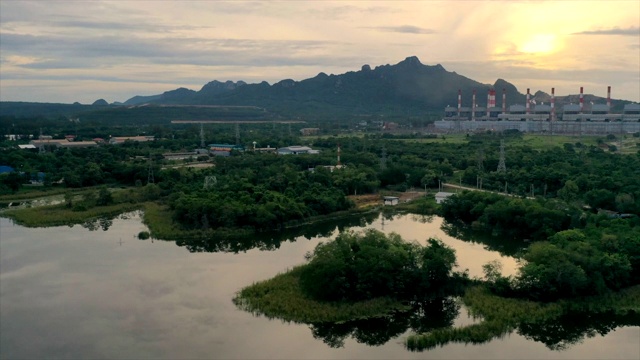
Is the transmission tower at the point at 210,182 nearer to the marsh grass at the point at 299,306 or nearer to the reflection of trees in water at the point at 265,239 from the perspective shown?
the reflection of trees in water at the point at 265,239

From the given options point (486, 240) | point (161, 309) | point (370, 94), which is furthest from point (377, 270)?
point (370, 94)

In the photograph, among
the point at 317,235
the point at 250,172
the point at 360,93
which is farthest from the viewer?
the point at 360,93

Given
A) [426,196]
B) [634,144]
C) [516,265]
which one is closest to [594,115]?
[634,144]

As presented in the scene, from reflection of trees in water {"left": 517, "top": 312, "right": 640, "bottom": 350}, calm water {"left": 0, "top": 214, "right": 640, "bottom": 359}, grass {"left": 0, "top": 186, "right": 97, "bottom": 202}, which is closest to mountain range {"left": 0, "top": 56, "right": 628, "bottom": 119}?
grass {"left": 0, "top": 186, "right": 97, "bottom": 202}

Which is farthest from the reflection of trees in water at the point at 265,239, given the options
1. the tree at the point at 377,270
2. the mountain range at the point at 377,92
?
the mountain range at the point at 377,92

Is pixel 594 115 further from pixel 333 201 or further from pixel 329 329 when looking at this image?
pixel 329 329

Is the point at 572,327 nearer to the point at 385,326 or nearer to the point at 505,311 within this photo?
the point at 505,311
